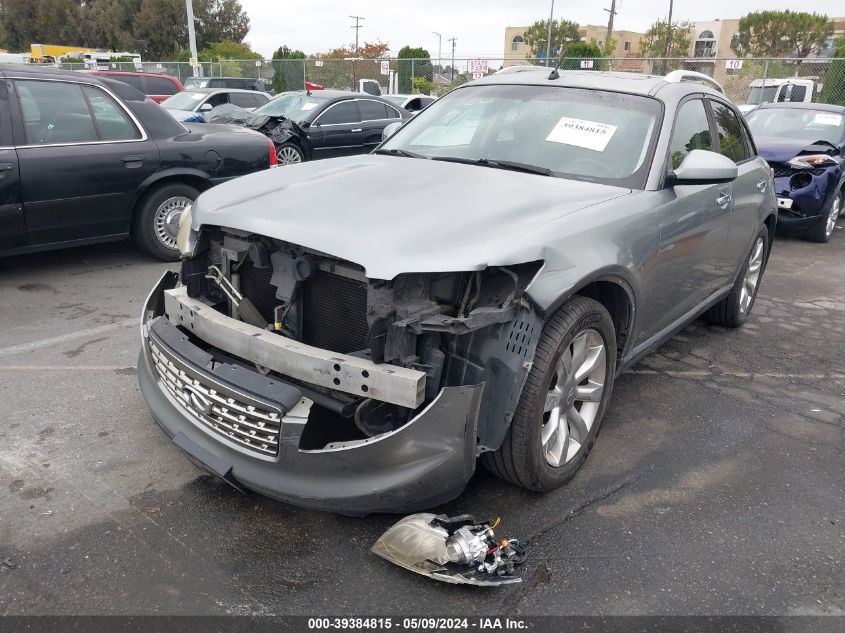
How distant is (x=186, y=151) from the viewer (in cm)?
639

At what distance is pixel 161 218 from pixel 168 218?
0.06 meters

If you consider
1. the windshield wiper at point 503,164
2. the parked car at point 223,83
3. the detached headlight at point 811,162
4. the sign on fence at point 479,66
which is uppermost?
the sign on fence at point 479,66

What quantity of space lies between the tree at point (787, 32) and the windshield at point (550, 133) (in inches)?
2291

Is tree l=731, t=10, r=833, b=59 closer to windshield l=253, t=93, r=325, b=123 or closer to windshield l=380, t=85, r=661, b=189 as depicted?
windshield l=253, t=93, r=325, b=123

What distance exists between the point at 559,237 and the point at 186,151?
187 inches

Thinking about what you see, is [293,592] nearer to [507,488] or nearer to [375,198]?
[507,488]

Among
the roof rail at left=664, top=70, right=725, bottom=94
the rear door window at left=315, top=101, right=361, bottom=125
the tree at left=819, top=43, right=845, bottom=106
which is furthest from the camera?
the tree at left=819, top=43, right=845, bottom=106

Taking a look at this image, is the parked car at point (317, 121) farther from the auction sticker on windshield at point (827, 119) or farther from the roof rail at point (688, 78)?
the roof rail at point (688, 78)

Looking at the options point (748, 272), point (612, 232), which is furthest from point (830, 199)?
point (612, 232)

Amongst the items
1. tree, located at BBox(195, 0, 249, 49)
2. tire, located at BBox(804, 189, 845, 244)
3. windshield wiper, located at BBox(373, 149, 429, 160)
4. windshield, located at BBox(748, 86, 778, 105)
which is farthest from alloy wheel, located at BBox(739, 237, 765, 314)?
tree, located at BBox(195, 0, 249, 49)

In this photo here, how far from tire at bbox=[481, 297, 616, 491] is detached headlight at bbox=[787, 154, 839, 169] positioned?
649 centimetres

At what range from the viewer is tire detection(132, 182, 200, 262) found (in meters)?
6.29

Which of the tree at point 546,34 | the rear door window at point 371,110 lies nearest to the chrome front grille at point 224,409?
the rear door window at point 371,110

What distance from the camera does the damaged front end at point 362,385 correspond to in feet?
7.89
